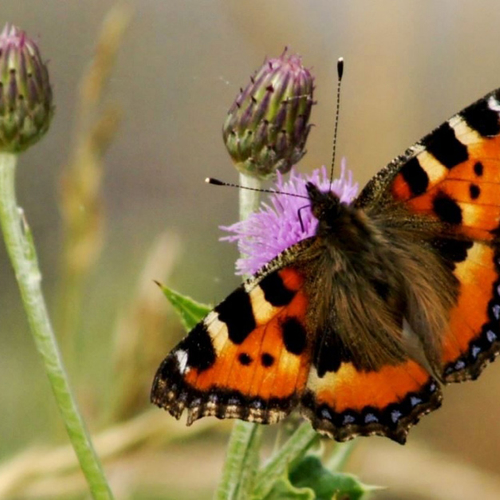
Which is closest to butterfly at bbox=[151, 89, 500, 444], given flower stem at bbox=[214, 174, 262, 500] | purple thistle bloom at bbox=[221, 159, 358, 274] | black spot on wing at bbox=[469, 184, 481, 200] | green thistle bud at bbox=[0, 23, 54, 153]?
black spot on wing at bbox=[469, 184, 481, 200]

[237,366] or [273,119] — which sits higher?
[273,119]

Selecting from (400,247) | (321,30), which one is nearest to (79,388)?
(400,247)

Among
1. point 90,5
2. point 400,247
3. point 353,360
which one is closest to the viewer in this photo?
point 353,360

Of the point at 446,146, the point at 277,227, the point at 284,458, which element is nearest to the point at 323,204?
the point at 277,227

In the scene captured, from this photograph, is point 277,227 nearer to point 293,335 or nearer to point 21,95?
point 293,335

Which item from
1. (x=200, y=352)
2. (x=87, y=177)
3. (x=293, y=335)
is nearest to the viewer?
(x=200, y=352)

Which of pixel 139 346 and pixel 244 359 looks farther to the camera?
pixel 139 346

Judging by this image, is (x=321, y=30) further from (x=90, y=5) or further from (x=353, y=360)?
(x=353, y=360)
